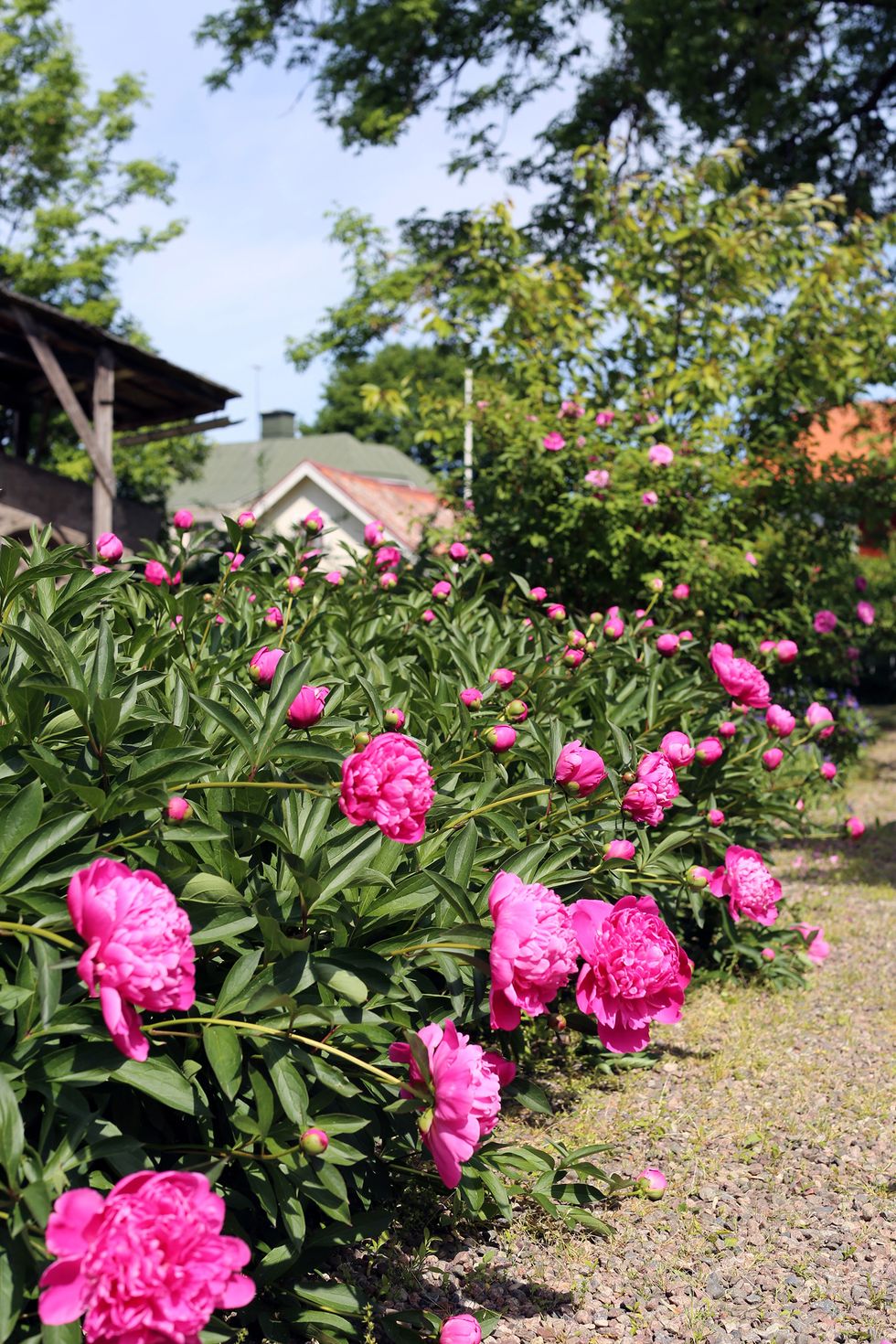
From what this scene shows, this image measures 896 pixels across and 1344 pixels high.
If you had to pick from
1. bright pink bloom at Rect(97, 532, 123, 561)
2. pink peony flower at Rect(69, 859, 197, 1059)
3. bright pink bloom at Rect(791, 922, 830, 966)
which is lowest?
bright pink bloom at Rect(791, 922, 830, 966)

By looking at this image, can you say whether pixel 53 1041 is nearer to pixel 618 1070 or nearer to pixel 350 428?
pixel 618 1070

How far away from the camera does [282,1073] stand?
159 centimetres

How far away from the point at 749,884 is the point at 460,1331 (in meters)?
1.42

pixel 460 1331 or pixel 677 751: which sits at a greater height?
pixel 677 751

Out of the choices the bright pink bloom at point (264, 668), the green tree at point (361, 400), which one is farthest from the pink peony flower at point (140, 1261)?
the green tree at point (361, 400)

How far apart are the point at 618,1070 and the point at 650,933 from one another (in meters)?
1.57

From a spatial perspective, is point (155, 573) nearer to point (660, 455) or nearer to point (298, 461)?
point (660, 455)

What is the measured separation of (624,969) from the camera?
187cm

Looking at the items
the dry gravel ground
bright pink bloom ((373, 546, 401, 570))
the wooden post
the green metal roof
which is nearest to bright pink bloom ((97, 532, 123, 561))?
bright pink bloom ((373, 546, 401, 570))

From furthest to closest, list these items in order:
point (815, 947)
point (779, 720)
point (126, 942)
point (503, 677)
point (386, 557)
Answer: point (815, 947) < point (386, 557) < point (779, 720) < point (503, 677) < point (126, 942)

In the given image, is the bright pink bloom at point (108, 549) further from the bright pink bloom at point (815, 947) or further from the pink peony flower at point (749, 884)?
the bright pink bloom at point (815, 947)

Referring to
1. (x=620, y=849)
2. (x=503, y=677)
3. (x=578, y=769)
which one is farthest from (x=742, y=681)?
(x=578, y=769)

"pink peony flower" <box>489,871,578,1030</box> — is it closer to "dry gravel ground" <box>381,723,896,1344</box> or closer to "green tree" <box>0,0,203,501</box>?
"dry gravel ground" <box>381,723,896,1344</box>

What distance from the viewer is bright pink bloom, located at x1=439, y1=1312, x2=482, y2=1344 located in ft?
5.87
